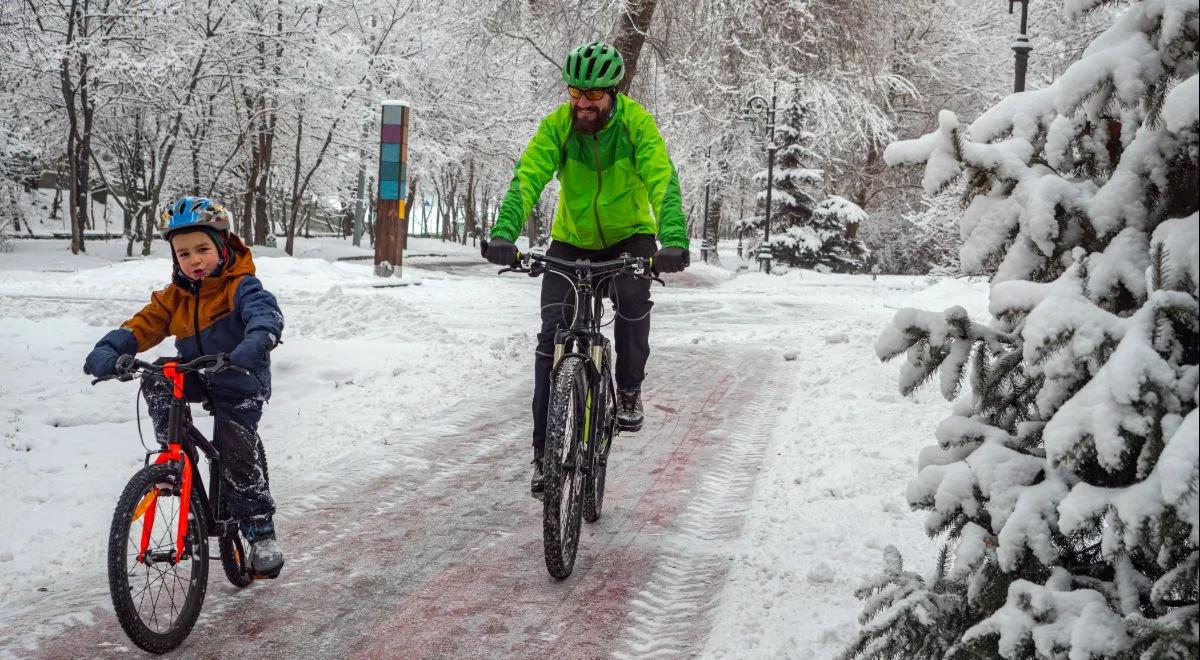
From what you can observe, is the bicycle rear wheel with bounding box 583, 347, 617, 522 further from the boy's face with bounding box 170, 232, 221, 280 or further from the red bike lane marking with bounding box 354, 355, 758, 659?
the boy's face with bounding box 170, 232, 221, 280

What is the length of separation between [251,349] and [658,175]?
219cm

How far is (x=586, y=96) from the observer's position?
4668 millimetres

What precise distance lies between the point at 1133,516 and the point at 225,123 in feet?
110

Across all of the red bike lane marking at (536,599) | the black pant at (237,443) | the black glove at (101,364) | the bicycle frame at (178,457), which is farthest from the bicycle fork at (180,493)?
the red bike lane marking at (536,599)

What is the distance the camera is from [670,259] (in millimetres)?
4352

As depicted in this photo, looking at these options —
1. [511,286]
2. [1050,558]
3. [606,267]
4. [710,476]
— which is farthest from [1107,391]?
[511,286]

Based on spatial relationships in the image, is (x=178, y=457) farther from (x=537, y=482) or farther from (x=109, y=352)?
(x=537, y=482)

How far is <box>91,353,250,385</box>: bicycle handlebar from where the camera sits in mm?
3299

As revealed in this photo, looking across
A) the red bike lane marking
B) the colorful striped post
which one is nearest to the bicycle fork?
the red bike lane marking

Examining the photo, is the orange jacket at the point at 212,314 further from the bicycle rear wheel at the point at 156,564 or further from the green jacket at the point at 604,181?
the green jacket at the point at 604,181

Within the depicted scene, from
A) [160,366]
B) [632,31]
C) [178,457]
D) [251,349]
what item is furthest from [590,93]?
[632,31]

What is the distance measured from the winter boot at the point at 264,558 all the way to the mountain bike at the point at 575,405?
1105mm

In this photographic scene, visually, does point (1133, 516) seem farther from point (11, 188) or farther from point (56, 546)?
point (11, 188)

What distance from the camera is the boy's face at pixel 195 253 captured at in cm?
372
